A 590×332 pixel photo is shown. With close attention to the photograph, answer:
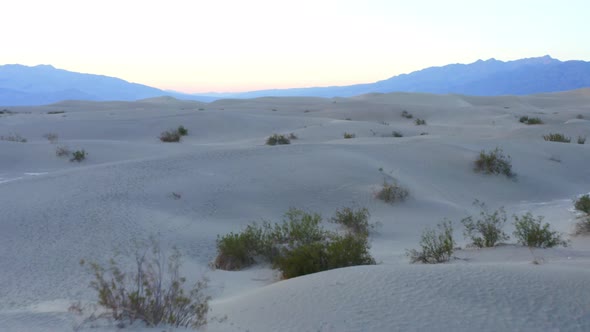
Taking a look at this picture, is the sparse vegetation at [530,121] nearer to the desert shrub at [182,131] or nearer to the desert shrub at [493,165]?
the desert shrub at [493,165]

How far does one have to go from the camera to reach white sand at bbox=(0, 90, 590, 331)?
427cm

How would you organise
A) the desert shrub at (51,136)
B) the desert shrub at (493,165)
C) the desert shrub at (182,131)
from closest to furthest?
the desert shrub at (493,165), the desert shrub at (51,136), the desert shrub at (182,131)

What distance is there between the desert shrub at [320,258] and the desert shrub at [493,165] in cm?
931

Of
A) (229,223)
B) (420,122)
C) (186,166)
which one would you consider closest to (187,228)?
(229,223)

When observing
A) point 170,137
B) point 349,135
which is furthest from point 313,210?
point 170,137

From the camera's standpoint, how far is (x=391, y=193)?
1136 cm

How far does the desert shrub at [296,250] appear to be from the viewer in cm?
617

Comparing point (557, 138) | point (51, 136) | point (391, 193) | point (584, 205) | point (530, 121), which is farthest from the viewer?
point (530, 121)

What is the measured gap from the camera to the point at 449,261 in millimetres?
6699

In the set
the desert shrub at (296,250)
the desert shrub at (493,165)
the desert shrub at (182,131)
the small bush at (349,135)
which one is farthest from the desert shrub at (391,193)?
the desert shrub at (182,131)

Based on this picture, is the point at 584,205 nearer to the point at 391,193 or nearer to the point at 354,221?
the point at 391,193

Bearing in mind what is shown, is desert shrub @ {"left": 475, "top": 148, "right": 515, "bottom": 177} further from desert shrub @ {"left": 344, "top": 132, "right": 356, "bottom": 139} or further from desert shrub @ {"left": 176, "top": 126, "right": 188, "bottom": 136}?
desert shrub @ {"left": 176, "top": 126, "right": 188, "bottom": 136}

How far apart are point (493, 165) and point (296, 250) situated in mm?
9928

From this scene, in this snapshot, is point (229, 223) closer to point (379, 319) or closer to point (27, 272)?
point (27, 272)
